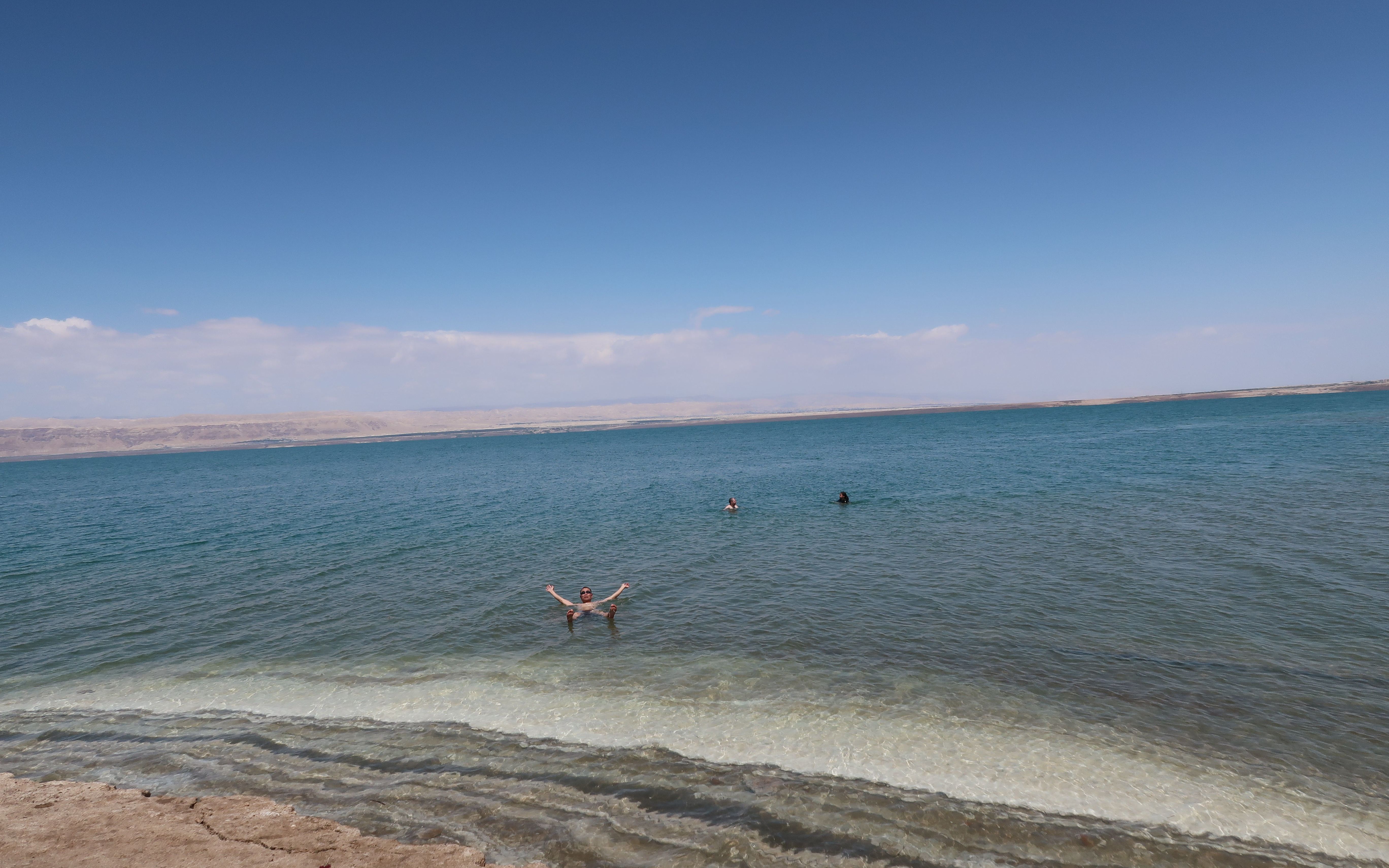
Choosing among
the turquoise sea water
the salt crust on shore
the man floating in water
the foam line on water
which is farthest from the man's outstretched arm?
the salt crust on shore

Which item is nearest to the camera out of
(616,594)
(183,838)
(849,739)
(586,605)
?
(183,838)

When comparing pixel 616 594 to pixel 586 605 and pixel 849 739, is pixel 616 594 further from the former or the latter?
pixel 849 739

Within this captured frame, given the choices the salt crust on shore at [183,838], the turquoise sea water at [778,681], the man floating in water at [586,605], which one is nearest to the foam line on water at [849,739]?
the turquoise sea water at [778,681]

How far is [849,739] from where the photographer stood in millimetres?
15031

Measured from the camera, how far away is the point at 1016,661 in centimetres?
1892

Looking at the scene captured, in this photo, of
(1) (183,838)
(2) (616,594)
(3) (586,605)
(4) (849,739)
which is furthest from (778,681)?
(1) (183,838)

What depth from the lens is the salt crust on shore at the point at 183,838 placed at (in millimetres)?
10289

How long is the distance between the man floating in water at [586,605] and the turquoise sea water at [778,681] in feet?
2.57

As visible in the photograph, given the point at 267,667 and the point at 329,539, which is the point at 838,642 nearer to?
the point at 267,667

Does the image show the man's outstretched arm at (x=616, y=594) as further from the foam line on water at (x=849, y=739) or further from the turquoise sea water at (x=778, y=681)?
the foam line on water at (x=849, y=739)

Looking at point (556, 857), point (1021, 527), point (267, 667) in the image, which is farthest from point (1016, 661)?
point (267, 667)

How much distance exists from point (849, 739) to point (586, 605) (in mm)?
13553

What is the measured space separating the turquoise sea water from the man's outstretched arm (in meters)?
0.68

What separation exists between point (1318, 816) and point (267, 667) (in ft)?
96.3
